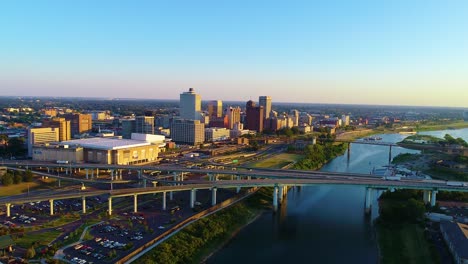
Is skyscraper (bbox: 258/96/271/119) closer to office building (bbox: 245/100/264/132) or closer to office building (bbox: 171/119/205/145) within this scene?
office building (bbox: 245/100/264/132)

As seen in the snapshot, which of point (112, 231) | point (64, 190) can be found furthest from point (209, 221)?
point (64, 190)

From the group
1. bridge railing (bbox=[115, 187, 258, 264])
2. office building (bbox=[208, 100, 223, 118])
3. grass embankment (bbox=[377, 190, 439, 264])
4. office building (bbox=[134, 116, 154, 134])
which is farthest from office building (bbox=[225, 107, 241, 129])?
grass embankment (bbox=[377, 190, 439, 264])

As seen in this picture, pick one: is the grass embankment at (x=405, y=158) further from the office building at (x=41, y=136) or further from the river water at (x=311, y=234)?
the office building at (x=41, y=136)

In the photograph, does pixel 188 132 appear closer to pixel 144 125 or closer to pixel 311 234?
pixel 144 125

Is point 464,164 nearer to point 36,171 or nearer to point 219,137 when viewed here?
point 219,137

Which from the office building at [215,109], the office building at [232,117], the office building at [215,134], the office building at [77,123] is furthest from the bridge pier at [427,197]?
the office building at [215,109]

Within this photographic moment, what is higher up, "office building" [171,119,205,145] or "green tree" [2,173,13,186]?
"office building" [171,119,205,145]
